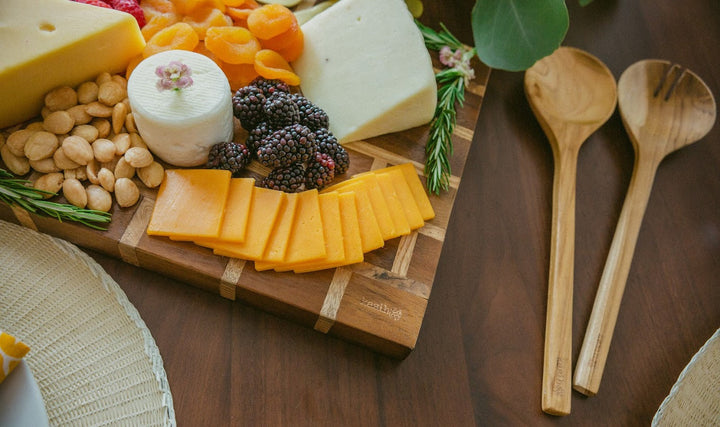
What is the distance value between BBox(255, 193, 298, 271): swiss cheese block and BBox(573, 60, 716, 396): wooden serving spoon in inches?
26.6

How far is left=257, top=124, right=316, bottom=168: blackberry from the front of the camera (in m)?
1.09

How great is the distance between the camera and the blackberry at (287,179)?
1120 mm

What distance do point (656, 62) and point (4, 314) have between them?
163cm

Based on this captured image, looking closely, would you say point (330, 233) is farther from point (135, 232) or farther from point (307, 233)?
point (135, 232)

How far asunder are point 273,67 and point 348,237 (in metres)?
0.44

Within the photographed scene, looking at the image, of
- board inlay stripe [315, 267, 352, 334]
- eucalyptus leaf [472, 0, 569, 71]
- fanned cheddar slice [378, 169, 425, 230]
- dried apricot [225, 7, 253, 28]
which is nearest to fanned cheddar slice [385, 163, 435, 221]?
fanned cheddar slice [378, 169, 425, 230]

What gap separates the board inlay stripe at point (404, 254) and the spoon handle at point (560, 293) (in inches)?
12.9

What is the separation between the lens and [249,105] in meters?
1.16

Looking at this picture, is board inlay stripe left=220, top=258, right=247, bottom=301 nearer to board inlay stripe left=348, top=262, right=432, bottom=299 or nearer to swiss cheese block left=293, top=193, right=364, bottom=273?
swiss cheese block left=293, top=193, right=364, bottom=273

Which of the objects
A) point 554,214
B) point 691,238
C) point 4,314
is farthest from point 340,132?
point 691,238

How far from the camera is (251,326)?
1.09 meters

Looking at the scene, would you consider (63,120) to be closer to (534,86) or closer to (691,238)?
(534,86)

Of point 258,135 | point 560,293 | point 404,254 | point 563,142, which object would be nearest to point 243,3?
Result: point 258,135

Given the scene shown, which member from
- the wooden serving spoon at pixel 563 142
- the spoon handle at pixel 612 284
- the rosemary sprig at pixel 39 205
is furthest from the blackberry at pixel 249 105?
the spoon handle at pixel 612 284
